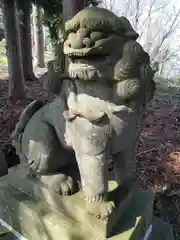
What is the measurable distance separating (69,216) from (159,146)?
1426mm

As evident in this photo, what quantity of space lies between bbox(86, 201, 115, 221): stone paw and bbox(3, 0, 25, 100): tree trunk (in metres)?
2.10

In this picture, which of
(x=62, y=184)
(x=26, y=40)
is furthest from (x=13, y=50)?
(x=62, y=184)

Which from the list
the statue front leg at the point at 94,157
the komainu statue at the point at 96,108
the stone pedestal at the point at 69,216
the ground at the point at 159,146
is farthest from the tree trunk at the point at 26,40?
the statue front leg at the point at 94,157

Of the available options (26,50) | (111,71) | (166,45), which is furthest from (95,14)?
(166,45)

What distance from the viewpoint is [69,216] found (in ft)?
3.53

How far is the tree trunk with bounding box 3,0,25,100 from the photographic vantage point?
258 centimetres

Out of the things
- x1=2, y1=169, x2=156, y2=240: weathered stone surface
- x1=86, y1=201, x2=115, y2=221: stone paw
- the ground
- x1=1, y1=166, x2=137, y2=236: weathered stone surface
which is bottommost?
the ground

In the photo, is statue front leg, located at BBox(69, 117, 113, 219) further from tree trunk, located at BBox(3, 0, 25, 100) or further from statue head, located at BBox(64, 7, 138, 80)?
tree trunk, located at BBox(3, 0, 25, 100)

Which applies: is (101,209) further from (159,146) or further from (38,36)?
(38,36)

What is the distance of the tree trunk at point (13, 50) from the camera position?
102 inches

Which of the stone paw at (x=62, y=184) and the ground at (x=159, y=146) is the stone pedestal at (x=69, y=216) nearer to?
the stone paw at (x=62, y=184)

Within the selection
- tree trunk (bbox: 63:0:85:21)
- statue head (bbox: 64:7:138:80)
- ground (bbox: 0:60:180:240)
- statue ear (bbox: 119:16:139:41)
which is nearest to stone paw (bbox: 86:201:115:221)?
statue head (bbox: 64:7:138:80)

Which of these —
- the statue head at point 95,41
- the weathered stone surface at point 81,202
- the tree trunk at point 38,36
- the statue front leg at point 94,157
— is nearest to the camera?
the statue head at point 95,41

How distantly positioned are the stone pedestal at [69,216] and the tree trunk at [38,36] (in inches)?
136
